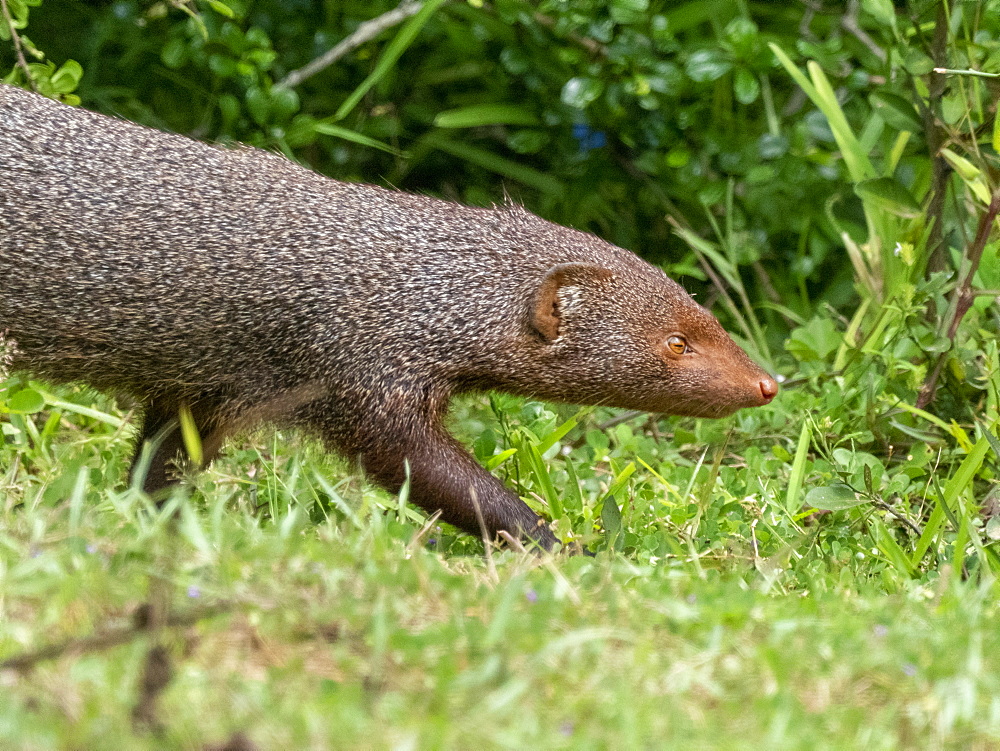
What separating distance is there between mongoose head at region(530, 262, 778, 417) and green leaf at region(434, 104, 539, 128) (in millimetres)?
1792

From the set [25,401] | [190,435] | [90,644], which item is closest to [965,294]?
[190,435]

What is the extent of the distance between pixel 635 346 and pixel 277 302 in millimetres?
1006

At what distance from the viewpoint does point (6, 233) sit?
3.26m

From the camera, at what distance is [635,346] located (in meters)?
3.50

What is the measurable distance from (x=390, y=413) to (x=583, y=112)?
2.59 m

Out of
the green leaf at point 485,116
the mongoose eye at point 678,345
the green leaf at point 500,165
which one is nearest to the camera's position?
the mongoose eye at point 678,345

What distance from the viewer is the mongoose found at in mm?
3260

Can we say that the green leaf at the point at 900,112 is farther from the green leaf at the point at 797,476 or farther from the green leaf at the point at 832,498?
the green leaf at the point at 832,498

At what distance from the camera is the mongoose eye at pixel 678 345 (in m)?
→ 3.54

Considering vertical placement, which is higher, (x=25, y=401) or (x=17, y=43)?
(x=17, y=43)

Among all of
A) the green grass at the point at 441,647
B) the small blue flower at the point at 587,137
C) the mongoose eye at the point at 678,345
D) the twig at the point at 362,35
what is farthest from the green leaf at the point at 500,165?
the green grass at the point at 441,647

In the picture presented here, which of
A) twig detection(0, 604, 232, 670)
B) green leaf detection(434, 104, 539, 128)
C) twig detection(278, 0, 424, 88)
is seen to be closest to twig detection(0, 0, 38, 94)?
twig detection(278, 0, 424, 88)

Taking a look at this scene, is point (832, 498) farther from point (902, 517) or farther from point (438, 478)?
point (438, 478)

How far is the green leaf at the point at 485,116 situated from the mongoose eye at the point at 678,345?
1.91m
